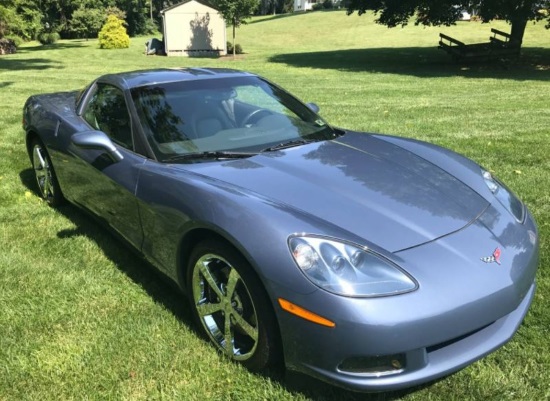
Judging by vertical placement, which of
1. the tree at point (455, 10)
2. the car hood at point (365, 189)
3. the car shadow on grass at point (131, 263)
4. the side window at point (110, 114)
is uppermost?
the tree at point (455, 10)

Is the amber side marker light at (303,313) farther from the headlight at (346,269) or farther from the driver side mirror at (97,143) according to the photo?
the driver side mirror at (97,143)

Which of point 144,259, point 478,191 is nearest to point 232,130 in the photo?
point 144,259

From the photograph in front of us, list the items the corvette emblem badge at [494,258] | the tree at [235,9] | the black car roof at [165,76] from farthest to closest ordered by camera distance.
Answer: the tree at [235,9]
the black car roof at [165,76]
the corvette emblem badge at [494,258]

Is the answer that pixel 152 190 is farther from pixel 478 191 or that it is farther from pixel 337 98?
pixel 337 98

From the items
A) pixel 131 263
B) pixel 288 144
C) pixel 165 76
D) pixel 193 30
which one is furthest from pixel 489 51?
pixel 131 263

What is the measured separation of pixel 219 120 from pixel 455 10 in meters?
20.1

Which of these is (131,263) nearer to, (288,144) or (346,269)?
(288,144)

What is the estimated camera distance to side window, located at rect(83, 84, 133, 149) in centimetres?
348

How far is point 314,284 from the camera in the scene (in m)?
2.11

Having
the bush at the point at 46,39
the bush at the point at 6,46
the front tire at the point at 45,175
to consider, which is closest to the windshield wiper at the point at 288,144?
the front tire at the point at 45,175

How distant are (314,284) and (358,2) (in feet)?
76.9

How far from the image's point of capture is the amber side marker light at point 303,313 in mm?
2082

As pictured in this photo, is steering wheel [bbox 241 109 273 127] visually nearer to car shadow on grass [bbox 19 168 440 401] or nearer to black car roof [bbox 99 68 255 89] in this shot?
black car roof [bbox 99 68 255 89]

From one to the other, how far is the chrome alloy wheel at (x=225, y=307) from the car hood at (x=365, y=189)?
0.42m
